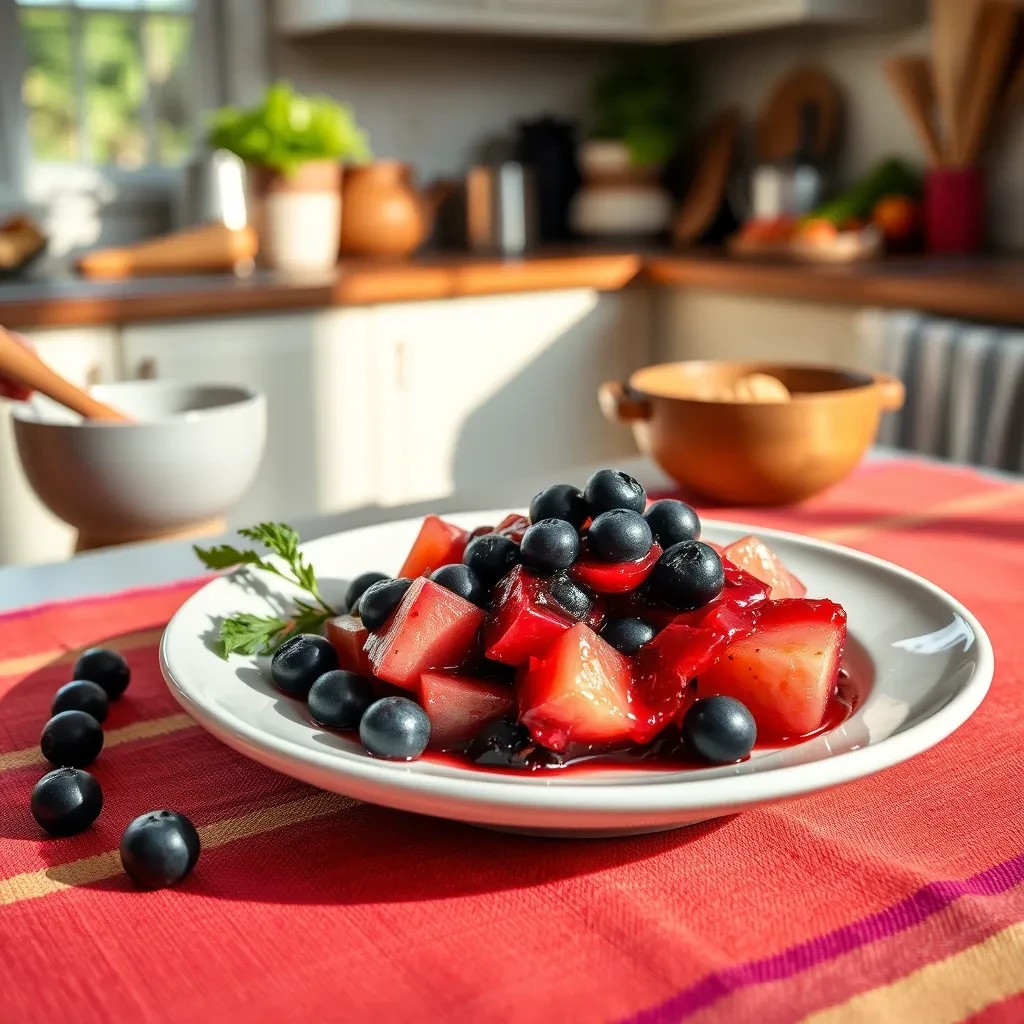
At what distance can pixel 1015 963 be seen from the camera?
1.46ft

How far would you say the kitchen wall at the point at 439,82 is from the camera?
3.26 m

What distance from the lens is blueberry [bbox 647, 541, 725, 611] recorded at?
0.57m

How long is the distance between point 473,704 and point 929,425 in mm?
1884

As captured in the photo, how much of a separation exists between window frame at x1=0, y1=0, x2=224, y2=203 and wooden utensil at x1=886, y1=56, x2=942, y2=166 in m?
1.69

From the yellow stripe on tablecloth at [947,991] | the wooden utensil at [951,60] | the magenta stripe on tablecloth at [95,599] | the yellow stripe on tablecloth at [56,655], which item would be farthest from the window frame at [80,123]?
the yellow stripe on tablecloth at [947,991]

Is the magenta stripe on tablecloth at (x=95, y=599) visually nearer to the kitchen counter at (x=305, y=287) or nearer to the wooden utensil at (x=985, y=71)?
the kitchen counter at (x=305, y=287)

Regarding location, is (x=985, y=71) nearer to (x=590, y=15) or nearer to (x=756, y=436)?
(x=590, y=15)

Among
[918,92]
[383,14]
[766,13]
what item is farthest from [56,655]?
[766,13]

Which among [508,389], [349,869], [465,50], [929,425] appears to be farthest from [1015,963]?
[465,50]

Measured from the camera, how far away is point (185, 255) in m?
2.63

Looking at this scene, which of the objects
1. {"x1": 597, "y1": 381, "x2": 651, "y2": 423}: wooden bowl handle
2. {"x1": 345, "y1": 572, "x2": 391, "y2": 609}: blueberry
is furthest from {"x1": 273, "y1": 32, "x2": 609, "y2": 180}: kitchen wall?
{"x1": 345, "y1": 572, "x2": 391, "y2": 609}: blueberry

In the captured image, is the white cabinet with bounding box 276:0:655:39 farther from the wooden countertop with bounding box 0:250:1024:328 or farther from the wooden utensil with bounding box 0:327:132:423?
the wooden utensil with bounding box 0:327:132:423

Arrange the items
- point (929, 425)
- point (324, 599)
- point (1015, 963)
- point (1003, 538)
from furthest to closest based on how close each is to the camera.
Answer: point (929, 425) < point (1003, 538) < point (324, 599) < point (1015, 963)

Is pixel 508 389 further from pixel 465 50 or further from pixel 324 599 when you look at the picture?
pixel 324 599
